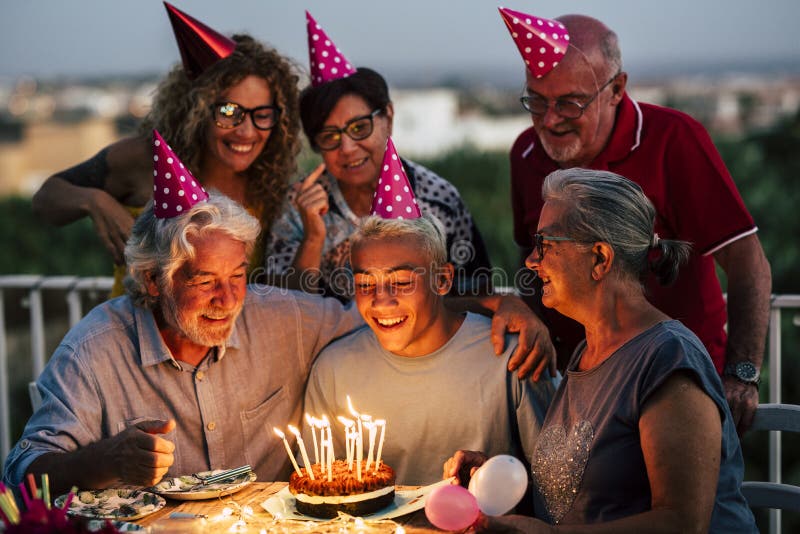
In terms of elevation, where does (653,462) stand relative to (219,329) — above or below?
below

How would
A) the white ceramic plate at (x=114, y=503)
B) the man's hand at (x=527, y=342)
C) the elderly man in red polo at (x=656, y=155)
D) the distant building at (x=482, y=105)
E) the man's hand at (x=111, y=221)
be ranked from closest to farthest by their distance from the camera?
1. the white ceramic plate at (x=114, y=503)
2. the man's hand at (x=527, y=342)
3. the elderly man in red polo at (x=656, y=155)
4. the man's hand at (x=111, y=221)
5. the distant building at (x=482, y=105)

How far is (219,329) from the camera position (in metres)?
3.01

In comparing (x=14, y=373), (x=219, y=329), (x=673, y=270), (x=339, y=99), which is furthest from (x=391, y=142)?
(x=14, y=373)

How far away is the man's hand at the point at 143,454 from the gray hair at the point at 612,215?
1.24 metres

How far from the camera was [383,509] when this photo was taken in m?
2.51

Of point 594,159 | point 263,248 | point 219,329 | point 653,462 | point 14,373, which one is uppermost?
point 594,159

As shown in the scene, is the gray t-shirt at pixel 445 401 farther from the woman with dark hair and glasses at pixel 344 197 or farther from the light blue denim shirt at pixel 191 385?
the woman with dark hair and glasses at pixel 344 197

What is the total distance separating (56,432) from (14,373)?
6.66m

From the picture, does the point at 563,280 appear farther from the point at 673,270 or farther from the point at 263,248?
the point at 263,248

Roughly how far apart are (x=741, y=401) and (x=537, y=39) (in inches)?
56.1

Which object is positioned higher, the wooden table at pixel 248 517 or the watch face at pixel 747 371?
the watch face at pixel 747 371

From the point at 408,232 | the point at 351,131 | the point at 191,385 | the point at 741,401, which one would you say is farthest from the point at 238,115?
the point at 741,401

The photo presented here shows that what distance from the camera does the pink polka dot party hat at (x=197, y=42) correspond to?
3730mm

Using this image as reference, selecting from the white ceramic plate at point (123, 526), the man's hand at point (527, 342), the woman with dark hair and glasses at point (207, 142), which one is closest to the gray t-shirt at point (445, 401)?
the man's hand at point (527, 342)
